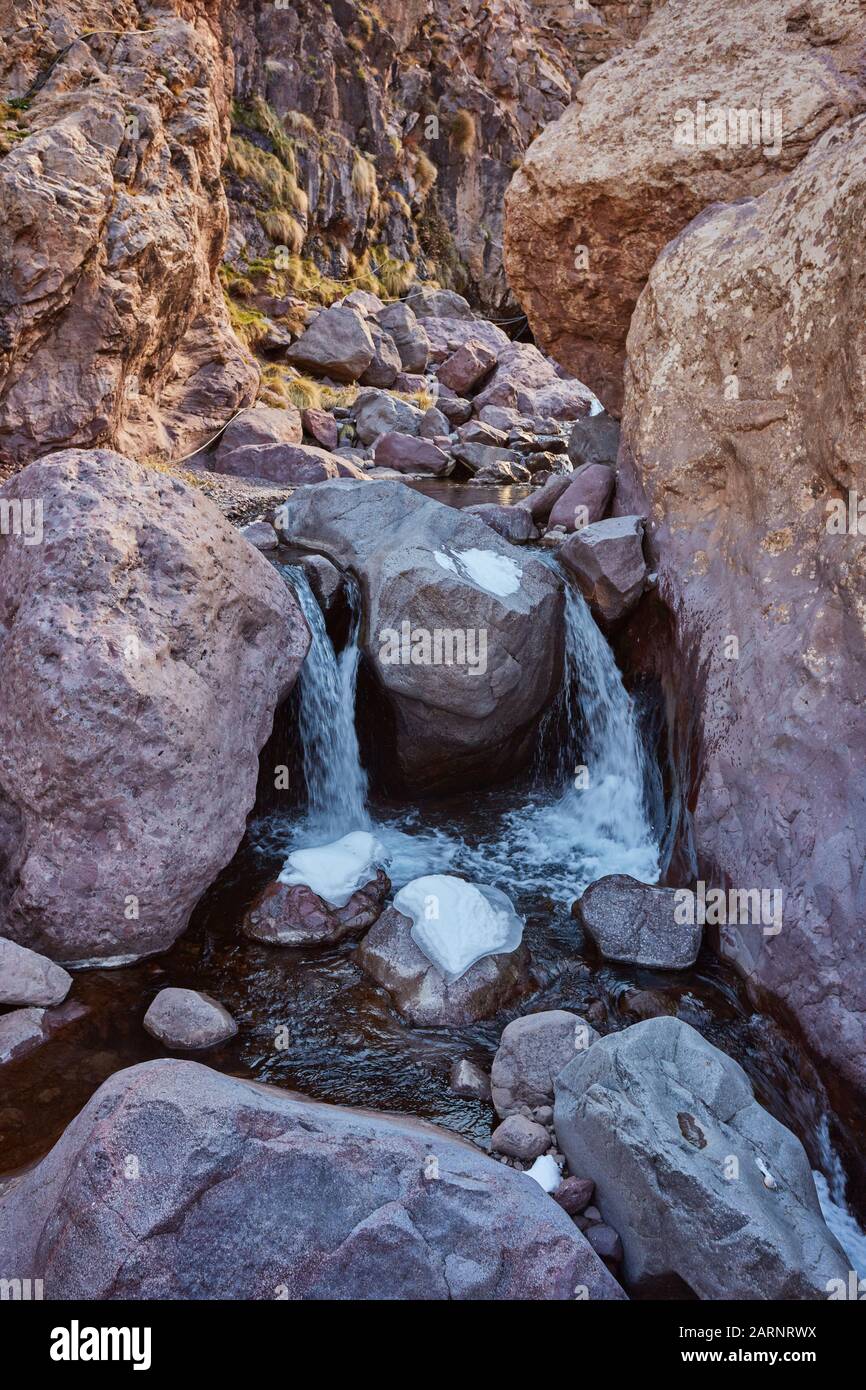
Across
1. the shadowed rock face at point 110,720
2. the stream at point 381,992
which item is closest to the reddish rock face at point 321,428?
the stream at point 381,992

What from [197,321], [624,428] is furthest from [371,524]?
[197,321]

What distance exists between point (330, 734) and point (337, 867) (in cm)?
132

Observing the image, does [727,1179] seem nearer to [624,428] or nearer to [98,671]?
[98,671]

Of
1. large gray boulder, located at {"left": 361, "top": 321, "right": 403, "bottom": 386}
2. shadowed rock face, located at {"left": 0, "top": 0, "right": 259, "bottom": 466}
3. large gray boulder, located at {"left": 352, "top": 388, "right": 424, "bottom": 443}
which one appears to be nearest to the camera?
shadowed rock face, located at {"left": 0, "top": 0, "right": 259, "bottom": 466}

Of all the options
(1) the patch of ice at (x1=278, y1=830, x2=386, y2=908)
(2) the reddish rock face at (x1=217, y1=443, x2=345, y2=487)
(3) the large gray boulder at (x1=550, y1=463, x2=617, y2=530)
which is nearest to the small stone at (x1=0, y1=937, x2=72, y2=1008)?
(1) the patch of ice at (x1=278, y1=830, x2=386, y2=908)

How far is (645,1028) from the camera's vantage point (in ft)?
11.5

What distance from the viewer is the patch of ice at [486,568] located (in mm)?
6207

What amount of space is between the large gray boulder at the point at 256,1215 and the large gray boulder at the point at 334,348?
56.9 feet

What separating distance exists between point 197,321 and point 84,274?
10.5 ft

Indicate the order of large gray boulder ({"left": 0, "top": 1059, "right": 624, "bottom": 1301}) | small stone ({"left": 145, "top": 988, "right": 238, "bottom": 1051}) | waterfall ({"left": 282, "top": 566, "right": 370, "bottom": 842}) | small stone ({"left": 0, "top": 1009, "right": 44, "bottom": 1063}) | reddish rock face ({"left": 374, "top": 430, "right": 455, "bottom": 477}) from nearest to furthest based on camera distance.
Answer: large gray boulder ({"left": 0, "top": 1059, "right": 624, "bottom": 1301}), small stone ({"left": 0, "top": 1009, "right": 44, "bottom": 1063}), small stone ({"left": 145, "top": 988, "right": 238, "bottom": 1051}), waterfall ({"left": 282, "top": 566, "right": 370, "bottom": 842}), reddish rock face ({"left": 374, "top": 430, "right": 455, "bottom": 477})

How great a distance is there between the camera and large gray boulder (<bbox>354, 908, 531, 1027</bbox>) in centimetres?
441

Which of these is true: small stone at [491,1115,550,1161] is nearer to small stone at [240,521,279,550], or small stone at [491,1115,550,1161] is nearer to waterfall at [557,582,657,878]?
waterfall at [557,582,657,878]

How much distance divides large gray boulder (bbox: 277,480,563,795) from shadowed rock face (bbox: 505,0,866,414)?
9.35 ft

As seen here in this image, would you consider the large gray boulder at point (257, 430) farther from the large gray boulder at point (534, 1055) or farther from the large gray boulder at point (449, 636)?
the large gray boulder at point (534, 1055)
